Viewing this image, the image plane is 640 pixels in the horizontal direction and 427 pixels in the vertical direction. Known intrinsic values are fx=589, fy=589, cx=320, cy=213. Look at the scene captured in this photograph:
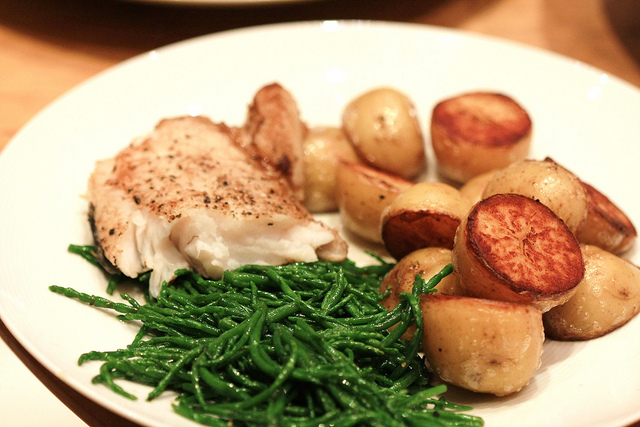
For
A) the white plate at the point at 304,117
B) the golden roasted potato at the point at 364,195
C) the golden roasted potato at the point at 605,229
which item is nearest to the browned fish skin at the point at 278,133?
the golden roasted potato at the point at 364,195

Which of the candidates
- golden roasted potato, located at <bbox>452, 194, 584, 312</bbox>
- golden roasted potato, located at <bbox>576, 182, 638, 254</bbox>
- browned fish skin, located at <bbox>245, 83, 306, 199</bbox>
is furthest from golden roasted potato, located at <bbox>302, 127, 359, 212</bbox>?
golden roasted potato, located at <bbox>576, 182, 638, 254</bbox>

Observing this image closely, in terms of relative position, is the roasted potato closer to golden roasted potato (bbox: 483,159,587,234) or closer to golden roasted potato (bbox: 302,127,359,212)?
golden roasted potato (bbox: 483,159,587,234)

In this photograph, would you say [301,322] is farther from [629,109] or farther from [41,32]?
[41,32]

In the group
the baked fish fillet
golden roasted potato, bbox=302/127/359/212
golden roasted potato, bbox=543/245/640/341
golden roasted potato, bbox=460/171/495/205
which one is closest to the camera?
golden roasted potato, bbox=543/245/640/341

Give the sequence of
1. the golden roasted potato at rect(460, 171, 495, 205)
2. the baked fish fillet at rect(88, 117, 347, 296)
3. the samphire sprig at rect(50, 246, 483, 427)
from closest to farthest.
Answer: the samphire sprig at rect(50, 246, 483, 427) → the baked fish fillet at rect(88, 117, 347, 296) → the golden roasted potato at rect(460, 171, 495, 205)

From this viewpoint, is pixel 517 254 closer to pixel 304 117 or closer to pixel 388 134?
pixel 388 134

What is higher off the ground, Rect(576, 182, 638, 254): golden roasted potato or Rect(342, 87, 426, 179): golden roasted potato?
Rect(342, 87, 426, 179): golden roasted potato

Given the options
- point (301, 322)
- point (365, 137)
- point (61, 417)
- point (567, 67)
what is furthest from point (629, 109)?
point (61, 417)
